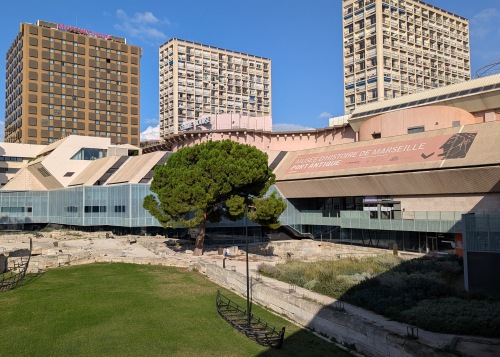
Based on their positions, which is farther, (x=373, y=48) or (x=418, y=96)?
(x=373, y=48)

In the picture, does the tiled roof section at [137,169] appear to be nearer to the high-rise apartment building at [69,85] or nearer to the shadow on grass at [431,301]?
the shadow on grass at [431,301]

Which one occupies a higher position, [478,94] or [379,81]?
[379,81]

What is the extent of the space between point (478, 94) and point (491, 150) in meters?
17.2

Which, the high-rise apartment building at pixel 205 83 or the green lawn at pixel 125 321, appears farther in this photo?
the high-rise apartment building at pixel 205 83

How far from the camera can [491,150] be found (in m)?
44.2

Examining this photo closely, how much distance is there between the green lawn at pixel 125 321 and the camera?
21781mm

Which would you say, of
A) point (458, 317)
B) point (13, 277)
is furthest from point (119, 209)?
point (458, 317)

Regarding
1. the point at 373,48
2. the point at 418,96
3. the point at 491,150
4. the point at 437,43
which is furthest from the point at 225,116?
the point at 437,43

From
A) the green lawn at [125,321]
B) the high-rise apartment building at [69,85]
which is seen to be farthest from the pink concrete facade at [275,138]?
the high-rise apartment building at [69,85]

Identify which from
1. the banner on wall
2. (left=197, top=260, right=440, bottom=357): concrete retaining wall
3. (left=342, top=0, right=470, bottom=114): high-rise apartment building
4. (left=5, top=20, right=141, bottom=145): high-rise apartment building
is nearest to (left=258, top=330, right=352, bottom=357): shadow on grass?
(left=197, top=260, right=440, bottom=357): concrete retaining wall

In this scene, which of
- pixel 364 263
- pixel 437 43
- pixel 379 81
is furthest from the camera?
pixel 437 43

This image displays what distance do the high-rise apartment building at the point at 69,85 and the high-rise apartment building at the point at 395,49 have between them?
6737cm

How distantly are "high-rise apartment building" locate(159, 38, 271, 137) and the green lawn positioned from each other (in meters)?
103

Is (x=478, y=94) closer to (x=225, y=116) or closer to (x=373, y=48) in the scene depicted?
(x=225, y=116)
